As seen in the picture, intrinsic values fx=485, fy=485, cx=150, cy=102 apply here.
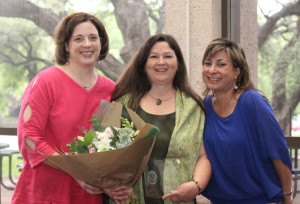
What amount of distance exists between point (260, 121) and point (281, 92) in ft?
4.01

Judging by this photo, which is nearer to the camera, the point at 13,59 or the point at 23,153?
the point at 23,153

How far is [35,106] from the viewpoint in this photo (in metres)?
2.33

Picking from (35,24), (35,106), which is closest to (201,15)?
(35,24)

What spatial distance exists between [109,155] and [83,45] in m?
0.68

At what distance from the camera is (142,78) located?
2.67m

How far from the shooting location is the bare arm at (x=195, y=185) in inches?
94.7

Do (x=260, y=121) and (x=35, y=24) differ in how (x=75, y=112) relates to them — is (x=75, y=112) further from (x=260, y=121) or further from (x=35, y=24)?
(x=35, y=24)

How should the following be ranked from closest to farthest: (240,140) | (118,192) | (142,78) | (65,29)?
(118,192)
(240,140)
(65,29)
(142,78)

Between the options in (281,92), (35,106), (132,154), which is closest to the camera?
(132,154)

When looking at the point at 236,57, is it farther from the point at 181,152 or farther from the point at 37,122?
the point at 37,122

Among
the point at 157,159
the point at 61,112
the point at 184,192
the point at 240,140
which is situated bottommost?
the point at 184,192

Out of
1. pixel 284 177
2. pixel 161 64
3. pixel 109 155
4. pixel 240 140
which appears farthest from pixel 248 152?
pixel 109 155

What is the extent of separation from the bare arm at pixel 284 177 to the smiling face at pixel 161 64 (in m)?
0.69

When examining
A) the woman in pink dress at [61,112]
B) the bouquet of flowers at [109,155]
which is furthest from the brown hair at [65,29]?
the bouquet of flowers at [109,155]
